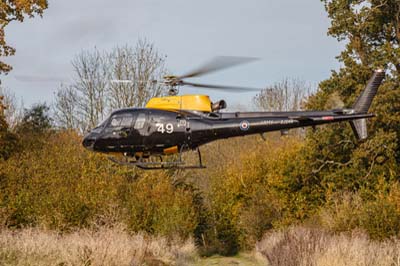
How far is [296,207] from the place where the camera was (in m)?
31.4

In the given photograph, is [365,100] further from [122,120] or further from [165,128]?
[122,120]

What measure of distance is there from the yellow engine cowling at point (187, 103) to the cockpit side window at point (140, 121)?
0.55 metres

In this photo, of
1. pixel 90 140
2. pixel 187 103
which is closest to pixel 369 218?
pixel 187 103

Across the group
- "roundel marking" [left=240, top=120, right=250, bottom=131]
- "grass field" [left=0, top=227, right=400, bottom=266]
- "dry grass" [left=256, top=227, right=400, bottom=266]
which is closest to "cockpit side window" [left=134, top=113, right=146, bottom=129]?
"roundel marking" [left=240, top=120, right=250, bottom=131]

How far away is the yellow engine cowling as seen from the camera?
1470 cm

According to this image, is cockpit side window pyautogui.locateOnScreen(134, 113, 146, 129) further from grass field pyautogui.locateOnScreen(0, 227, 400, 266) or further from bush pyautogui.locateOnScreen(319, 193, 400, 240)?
bush pyautogui.locateOnScreen(319, 193, 400, 240)

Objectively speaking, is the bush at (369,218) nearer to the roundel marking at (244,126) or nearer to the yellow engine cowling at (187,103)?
the roundel marking at (244,126)

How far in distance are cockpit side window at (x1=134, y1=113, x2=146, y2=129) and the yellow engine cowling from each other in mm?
550

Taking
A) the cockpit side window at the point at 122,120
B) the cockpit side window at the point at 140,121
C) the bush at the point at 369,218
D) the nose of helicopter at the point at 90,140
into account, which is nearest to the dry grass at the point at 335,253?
the bush at the point at 369,218

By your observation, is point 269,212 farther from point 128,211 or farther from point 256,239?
point 128,211

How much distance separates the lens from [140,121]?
14.5 meters

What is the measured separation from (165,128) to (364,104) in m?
5.61

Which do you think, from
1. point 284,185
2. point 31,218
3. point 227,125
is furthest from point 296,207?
point 227,125

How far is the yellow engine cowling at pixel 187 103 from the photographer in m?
14.7
